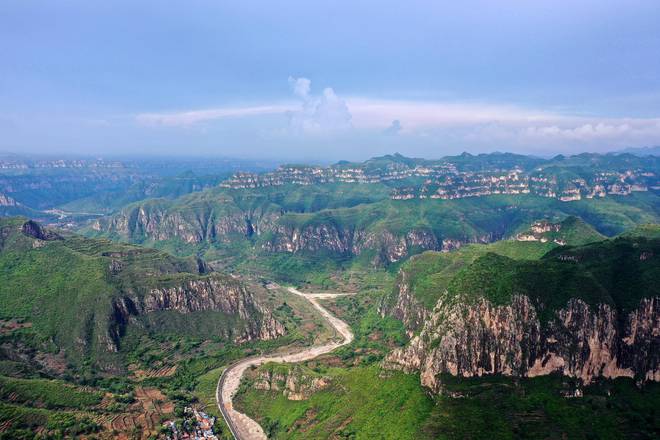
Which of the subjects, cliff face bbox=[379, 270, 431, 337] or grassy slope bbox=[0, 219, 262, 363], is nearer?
grassy slope bbox=[0, 219, 262, 363]

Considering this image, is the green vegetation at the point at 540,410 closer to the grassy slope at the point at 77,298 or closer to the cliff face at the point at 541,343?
the cliff face at the point at 541,343

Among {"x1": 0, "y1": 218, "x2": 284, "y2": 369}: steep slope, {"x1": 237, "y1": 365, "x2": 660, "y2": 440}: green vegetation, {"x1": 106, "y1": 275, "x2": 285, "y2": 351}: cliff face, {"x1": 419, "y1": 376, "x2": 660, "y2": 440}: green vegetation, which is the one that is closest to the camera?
{"x1": 419, "y1": 376, "x2": 660, "y2": 440}: green vegetation

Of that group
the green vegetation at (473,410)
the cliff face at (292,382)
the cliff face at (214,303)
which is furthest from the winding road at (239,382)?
the cliff face at (214,303)

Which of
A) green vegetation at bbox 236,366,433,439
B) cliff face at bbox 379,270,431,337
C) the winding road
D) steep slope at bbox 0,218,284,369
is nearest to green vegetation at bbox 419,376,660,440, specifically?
green vegetation at bbox 236,366,433,439

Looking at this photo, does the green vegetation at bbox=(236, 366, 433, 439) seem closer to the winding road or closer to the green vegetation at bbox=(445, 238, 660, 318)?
the winding road

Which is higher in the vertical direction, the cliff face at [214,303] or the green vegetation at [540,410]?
the green vegetation at [540,410]

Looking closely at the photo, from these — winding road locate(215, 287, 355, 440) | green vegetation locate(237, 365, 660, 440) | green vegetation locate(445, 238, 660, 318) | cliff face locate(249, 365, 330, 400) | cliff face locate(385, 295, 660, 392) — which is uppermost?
green vegetation locate(445, 238, 660, 318)

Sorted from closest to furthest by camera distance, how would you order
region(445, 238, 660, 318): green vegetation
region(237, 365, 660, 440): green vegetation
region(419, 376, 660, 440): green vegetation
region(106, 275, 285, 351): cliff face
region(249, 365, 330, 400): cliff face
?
A: region(419, 376, 660, 440): green vegetation < region(237, 365, 660, 440): green vegetation < region(445, 238, 660, 318): green vegetation < region(249, 365, 330, 400): cliff face < region(106, 275, 285, 351): cliff face
